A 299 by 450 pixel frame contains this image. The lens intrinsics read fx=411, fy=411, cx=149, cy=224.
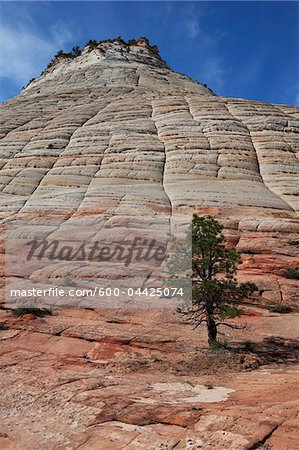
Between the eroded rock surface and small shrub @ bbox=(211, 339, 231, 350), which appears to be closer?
the eroded rock surface

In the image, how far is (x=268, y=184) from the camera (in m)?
26.6

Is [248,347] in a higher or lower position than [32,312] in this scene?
lower

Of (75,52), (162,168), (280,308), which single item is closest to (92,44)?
(75,52)

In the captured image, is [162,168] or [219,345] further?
[162,168]

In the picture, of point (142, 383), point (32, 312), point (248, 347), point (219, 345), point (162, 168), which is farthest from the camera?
point (162, 168)

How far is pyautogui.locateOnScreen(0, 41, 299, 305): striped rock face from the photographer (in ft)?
68.9

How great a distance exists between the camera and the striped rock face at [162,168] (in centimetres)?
2102

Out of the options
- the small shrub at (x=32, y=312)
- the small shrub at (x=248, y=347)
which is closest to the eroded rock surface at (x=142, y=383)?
the small shrub at (x=248, y=347)

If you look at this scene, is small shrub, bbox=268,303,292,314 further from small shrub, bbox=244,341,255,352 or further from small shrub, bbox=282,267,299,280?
small shrub, bbox=244,341,255,352

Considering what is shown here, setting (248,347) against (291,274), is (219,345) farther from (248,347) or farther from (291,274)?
(291,274)

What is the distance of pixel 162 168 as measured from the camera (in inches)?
1132

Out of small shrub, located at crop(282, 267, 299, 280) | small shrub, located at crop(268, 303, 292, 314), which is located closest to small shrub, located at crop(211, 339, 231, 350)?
small shrub, located at crop(268, 303, 292, 314)

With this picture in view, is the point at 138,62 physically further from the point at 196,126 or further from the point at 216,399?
the point at 216,399

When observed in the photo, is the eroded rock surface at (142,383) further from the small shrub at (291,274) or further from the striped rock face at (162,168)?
the striped rock face at (162,168)
